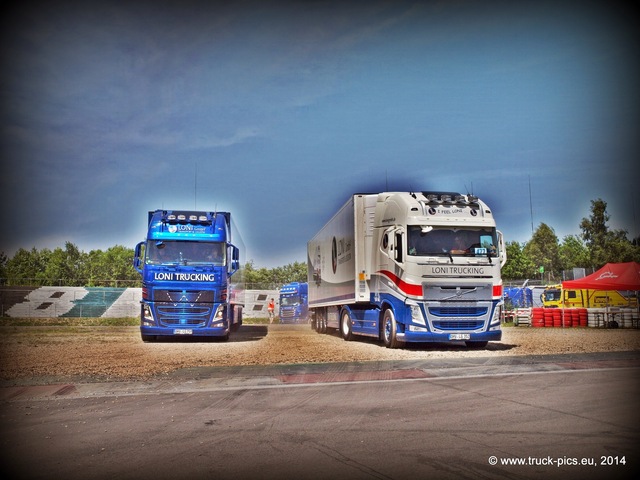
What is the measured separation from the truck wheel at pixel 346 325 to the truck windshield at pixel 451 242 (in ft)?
17.0

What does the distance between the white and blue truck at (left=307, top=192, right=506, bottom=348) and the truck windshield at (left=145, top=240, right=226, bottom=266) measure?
16.6ft

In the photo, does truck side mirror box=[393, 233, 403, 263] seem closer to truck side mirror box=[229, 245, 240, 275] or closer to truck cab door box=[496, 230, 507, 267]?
truck cab door box=[496, 230, 507, 267]

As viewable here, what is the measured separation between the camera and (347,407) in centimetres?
778

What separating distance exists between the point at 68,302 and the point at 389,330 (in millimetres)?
32807

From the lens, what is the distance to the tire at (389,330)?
15.5 m

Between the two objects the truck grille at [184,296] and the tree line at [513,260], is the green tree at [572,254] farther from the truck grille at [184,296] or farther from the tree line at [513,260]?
the truck grille at [184,296]

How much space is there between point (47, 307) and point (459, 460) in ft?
136

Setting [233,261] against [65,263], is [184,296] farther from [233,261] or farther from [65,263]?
[65,263]

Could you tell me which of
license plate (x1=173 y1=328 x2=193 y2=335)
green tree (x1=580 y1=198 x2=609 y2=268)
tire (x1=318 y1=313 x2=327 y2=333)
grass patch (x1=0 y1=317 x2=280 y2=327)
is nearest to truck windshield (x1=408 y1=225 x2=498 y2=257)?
license plate (x1=173 y1=328 x2=193 y2=335)

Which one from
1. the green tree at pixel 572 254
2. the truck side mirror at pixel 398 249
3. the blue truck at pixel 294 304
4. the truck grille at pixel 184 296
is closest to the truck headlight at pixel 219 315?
the truck grille at pixel 184 296

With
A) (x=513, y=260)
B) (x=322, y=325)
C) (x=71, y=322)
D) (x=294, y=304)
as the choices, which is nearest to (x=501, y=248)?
(x=322, y=325)

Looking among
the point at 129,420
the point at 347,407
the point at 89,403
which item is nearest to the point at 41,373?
the point at 89,403

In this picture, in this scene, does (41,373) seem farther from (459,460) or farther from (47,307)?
(47,307)

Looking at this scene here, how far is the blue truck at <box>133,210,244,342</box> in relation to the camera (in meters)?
18.6
